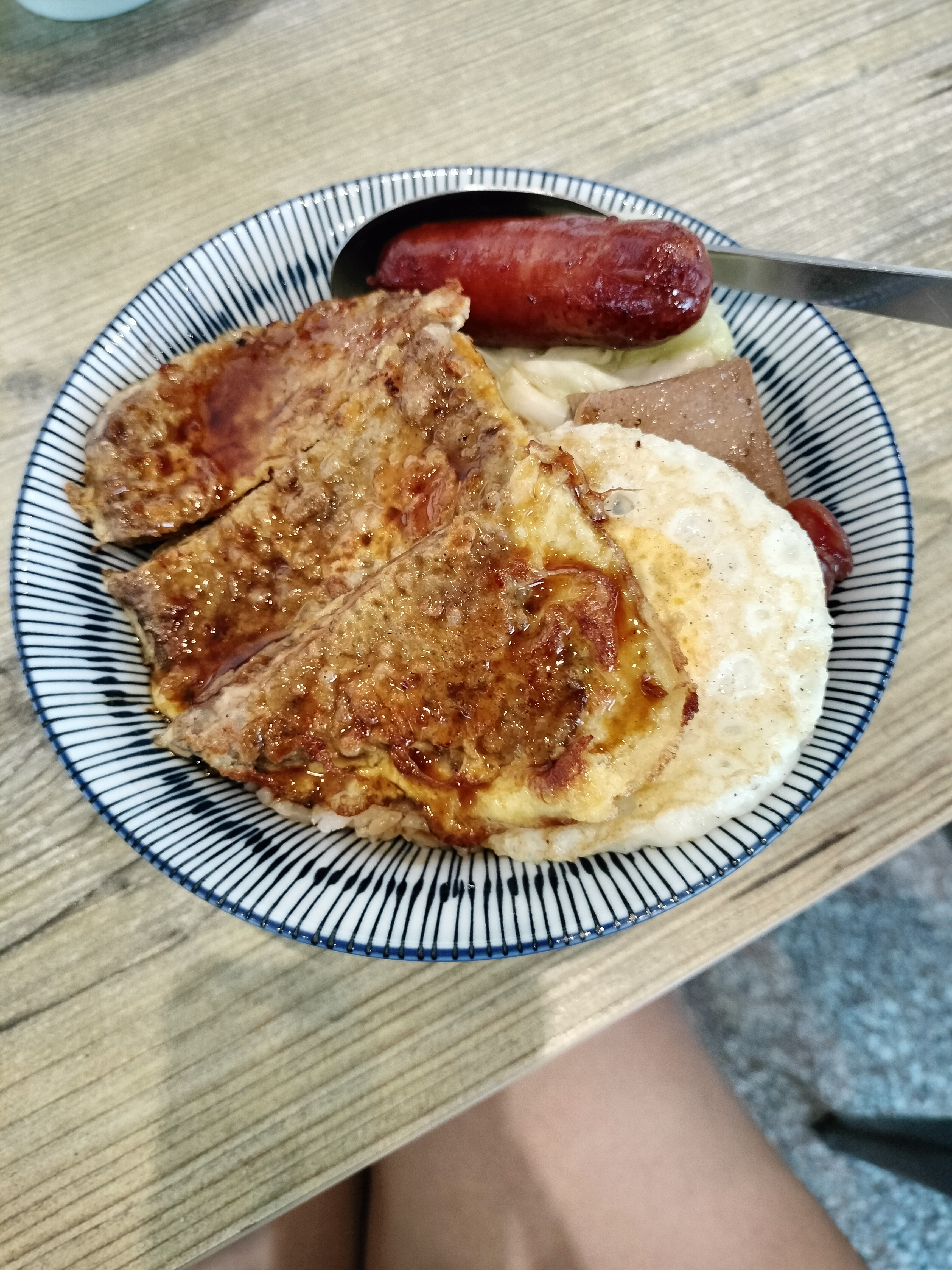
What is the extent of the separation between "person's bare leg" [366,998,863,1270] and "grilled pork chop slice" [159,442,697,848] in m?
1.33

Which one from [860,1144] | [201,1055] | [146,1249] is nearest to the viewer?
[146,1249]

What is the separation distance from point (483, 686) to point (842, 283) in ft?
4.32

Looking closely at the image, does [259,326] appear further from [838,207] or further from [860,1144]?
[860,1144]

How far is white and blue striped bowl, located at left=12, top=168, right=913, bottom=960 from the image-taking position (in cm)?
142

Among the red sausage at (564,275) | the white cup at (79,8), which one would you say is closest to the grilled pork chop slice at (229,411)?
the red sausage at (564,275)

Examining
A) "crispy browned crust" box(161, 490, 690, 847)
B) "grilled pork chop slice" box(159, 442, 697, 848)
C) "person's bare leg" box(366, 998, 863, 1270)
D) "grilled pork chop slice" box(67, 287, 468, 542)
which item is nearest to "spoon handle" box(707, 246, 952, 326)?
"grilled pork chop slice" box(67, 287, 468, 542)

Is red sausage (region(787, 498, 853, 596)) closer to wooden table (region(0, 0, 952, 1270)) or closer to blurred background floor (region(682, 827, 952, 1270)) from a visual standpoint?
wooden table (region(0, 0, 952, 1270))

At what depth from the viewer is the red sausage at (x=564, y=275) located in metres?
1.85

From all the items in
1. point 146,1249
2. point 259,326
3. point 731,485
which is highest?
point 259,326

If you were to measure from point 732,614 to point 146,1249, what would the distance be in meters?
1.70

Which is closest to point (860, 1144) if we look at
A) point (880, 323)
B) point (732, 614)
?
point (732, 614)

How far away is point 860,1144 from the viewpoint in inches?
115

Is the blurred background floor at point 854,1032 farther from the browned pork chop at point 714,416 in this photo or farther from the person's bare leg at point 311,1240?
the browned pork chop at point 714,416

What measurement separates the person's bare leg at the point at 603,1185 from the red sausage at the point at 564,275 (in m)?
2.05
